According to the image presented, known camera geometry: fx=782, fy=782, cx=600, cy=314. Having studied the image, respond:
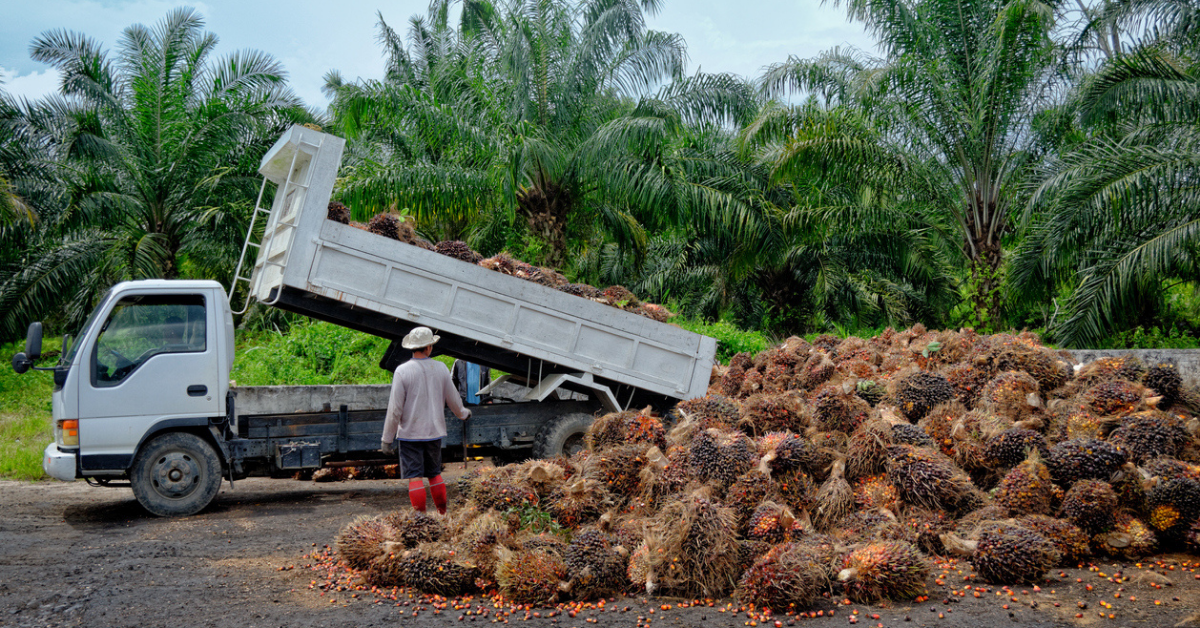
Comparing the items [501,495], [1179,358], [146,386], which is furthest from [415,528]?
[1179,358]

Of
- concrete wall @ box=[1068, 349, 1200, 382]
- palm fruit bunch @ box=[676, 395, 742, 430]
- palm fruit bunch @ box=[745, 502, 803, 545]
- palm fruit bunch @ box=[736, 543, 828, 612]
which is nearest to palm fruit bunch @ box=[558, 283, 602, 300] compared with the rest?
palm fruit bunch @ box=[676, 395, 742, 430]

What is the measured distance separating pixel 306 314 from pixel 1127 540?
6.95 meters

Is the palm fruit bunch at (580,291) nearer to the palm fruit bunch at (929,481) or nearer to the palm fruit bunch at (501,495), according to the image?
the palm fruit bunch at (501,495)

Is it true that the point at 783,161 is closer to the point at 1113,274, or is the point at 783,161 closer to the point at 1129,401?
the point at 1113,274

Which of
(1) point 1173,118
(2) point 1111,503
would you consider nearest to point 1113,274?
(1) point 1173,118

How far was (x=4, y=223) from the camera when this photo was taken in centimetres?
1345

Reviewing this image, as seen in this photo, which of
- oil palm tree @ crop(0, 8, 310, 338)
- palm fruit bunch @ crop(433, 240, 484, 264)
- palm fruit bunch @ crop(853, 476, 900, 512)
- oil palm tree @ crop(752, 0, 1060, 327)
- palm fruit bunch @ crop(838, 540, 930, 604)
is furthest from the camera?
oil palm tree @ crop(0, 8, 310, 338)

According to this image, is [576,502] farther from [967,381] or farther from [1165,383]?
[1165,383]

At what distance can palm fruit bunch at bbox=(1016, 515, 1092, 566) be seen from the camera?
5211mm

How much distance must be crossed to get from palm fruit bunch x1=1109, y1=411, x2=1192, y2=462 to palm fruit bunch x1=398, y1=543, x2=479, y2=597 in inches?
196

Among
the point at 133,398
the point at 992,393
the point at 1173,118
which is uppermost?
the point at 1173,118

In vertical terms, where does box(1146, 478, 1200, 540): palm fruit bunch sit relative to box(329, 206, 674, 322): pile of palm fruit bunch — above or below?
below

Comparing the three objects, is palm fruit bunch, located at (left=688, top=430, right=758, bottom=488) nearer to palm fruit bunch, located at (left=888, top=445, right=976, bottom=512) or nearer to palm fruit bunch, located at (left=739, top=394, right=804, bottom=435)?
palm fruit bunch, located at (left=739, top=394, right=804, bottom=435)

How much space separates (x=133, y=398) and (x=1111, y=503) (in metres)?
7.99
